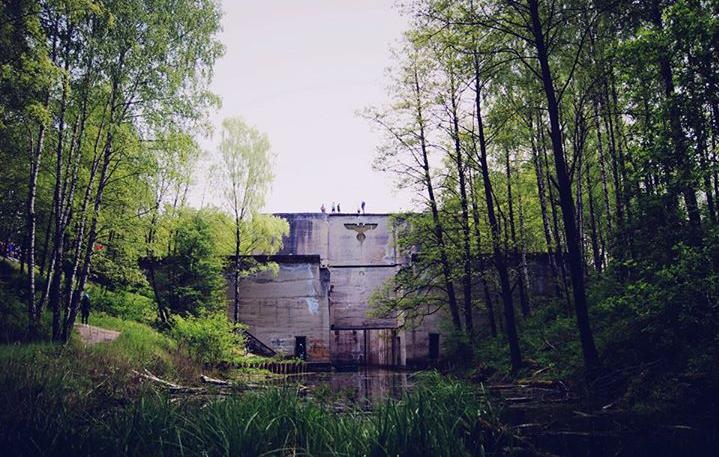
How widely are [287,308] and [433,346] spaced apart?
31.9 ft

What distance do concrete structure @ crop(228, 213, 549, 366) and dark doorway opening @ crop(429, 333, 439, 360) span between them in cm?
6

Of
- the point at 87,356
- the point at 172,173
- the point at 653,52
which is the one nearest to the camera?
the point at 653,52

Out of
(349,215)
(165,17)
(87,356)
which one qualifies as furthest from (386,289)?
(349,215)

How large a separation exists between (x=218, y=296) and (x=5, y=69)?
61.1ft

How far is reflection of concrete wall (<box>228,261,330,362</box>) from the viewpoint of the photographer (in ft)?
96.6

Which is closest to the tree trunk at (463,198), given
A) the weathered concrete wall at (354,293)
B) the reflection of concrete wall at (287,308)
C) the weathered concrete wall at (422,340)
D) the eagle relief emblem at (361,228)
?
the weathered concrete wall at (422,340)

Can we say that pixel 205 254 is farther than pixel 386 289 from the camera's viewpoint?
Yes

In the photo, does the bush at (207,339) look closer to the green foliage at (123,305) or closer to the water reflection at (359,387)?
the water reflection at (359,387)

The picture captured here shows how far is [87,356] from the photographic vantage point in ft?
36.1

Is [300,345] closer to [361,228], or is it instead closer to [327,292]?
[327,292]

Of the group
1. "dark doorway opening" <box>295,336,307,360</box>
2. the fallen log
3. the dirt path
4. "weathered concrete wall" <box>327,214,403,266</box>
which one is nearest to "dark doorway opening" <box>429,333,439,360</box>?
"dark doorway opening" <box>295,336,307,360</box>

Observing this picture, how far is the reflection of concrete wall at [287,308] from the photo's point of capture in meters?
29.5

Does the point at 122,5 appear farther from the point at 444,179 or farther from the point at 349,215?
the point at 349,215

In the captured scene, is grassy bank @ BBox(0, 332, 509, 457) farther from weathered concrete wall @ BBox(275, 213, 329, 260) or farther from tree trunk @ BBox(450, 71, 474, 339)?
weathered concrete wall @ BBox(275, 213, 329, 260)
